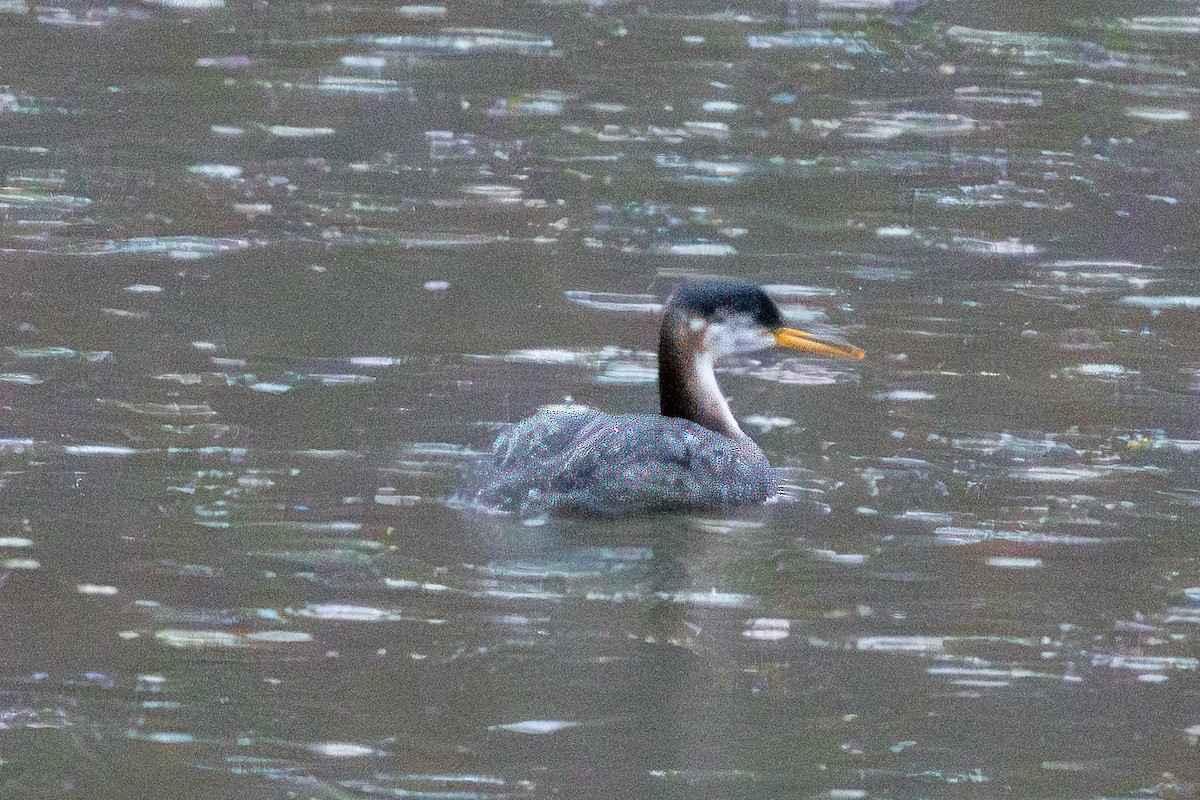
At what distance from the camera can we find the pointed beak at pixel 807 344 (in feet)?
35.7

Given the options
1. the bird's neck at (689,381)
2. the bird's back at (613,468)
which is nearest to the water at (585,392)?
the bird's back at (613,468)

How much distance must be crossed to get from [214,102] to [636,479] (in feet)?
21.1

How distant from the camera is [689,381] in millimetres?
10555

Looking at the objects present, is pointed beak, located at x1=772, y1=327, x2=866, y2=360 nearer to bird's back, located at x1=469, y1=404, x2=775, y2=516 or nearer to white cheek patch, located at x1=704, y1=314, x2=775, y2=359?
white cheek patch, located at x1=704, y1=314, x2=775, y2=359

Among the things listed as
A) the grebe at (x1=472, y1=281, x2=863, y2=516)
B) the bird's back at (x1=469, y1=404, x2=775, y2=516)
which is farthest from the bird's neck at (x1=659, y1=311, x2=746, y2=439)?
the bird's back at (x1=469, y1=404, x2=775, y2=516)

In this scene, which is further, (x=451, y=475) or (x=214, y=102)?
(x=214, y=102)

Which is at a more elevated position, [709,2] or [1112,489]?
[709,2]

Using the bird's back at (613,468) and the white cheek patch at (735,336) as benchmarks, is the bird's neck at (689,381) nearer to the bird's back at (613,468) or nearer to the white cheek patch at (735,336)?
the white cheek patch at (735,336)

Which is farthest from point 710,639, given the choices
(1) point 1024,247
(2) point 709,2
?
(2) point 709,2

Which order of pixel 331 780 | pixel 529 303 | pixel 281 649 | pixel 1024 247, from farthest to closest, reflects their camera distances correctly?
pixel 1024 247 < pixel 529 303 < pixel 281 649 < pixel 331 780

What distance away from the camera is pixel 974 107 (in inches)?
622

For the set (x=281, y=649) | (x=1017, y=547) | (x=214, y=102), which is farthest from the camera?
(x=214, y=102)

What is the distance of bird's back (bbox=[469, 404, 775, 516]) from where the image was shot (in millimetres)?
9875

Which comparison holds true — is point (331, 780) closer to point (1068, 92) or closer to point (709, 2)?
point (1068, 92)
